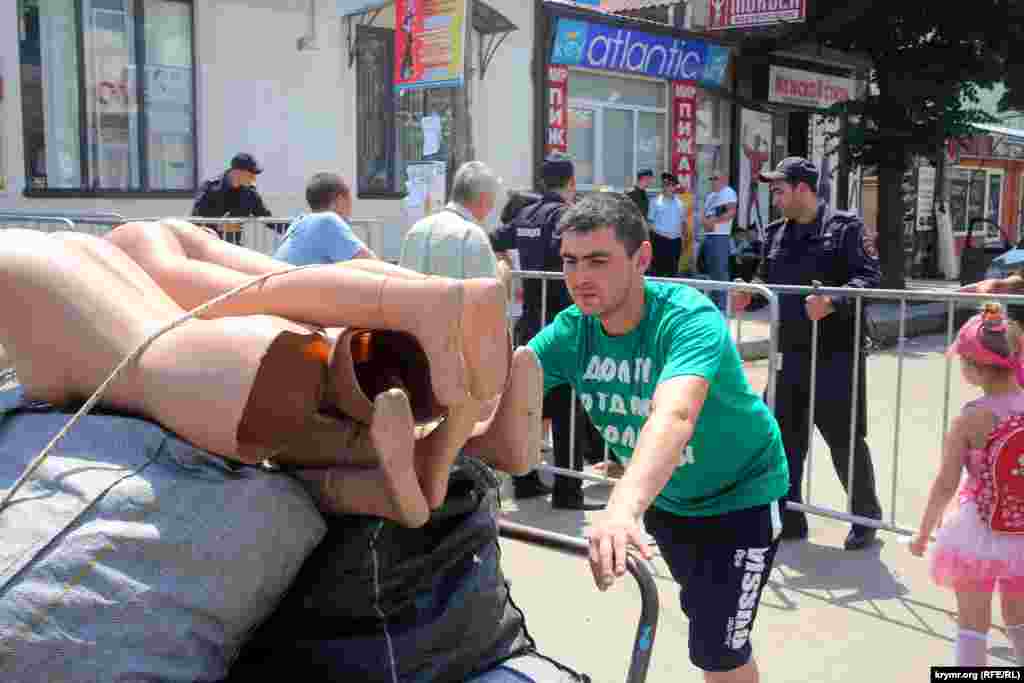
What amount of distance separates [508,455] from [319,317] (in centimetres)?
49

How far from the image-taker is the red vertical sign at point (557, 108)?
1548 cm

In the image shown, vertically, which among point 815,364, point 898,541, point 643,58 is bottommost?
point 898,541

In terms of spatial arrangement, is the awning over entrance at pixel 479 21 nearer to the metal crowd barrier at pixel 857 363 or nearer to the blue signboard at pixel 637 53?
the blue signboard at pixel 637 53

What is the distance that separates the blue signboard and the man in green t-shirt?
1300 centimetres

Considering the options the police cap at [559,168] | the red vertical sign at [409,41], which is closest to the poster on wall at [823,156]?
the red vertical sign at [409,41]

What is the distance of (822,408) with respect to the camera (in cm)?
543

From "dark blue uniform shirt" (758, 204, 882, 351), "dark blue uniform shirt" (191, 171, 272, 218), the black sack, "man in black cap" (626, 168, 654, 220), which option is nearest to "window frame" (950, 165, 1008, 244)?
"man in black cap" (626, 168, 654, 220)

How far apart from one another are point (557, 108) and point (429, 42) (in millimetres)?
5600

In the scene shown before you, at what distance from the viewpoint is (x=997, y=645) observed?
13.6 feet

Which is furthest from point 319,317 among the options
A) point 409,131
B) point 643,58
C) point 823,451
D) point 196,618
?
point 643,58

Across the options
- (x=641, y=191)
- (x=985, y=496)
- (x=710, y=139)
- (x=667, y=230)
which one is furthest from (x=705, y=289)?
(x=710, y=139)

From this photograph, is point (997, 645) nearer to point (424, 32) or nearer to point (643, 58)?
point (424, 32)

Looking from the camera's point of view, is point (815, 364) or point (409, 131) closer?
point (815, 364)

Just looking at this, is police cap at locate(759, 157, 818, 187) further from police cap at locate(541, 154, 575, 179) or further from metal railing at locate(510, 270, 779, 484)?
police cap at locate(541, 154, 575, 179)
